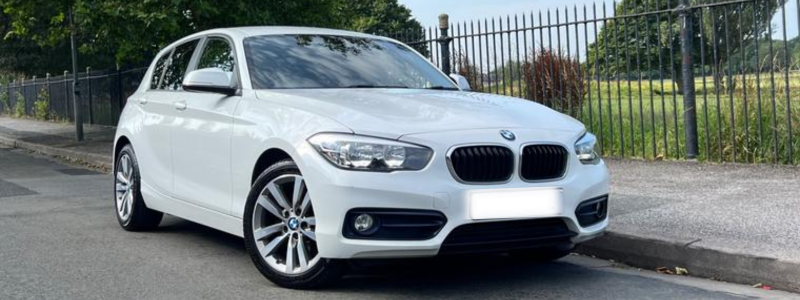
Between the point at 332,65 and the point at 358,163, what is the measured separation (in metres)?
1.51

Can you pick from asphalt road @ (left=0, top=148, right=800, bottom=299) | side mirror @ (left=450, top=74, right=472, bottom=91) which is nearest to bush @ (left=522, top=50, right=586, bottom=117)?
side mirror @ (left=450, top=74, right=472, bottom=91)

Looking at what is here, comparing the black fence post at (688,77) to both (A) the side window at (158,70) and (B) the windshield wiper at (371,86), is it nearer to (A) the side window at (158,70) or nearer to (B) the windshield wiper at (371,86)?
(B) the windshield wiper at (371,86)

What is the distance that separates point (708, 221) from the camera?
5.82 m

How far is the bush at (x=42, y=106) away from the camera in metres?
29.3

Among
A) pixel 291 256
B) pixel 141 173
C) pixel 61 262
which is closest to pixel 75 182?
pixel 141 173

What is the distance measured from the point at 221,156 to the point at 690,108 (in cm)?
578

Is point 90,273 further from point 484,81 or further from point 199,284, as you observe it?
point 484,81

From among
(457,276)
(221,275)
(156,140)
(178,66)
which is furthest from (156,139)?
(457,276)

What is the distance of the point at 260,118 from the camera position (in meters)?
4.81

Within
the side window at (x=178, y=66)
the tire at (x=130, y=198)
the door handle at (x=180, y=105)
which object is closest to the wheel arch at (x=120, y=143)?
the tire at (x=130, y=198)

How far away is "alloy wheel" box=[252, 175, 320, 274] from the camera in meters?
4.42

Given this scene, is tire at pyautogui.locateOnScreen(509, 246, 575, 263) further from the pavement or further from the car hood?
the car hood

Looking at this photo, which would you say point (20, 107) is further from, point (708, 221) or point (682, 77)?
point (708, 221)

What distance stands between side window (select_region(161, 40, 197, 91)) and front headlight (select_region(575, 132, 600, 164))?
297cm
